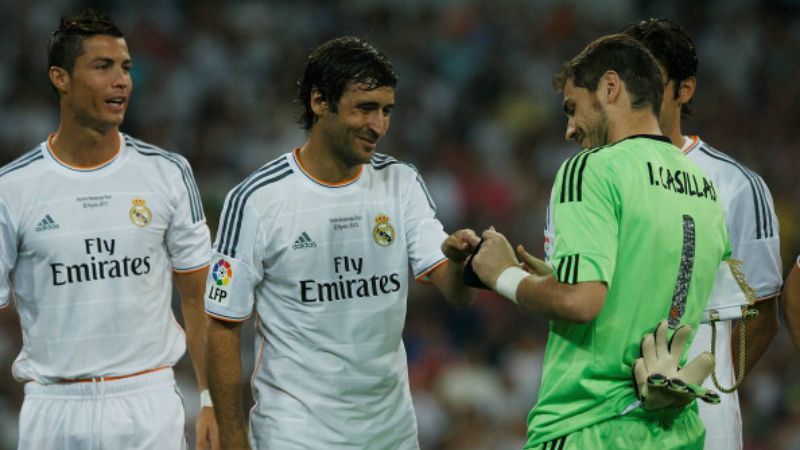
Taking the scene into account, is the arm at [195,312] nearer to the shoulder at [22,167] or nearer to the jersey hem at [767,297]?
the shoulder at [22,167]

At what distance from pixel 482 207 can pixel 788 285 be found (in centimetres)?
550

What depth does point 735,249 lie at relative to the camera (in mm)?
5191

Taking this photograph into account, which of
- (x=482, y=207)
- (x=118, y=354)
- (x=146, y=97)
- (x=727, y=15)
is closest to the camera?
(x=118, y=354)

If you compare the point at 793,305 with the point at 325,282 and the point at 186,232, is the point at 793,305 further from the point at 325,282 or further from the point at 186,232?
the point at 186,232

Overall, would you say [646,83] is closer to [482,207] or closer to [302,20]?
[482,207]

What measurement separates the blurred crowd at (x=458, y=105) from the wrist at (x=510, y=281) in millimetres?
5134

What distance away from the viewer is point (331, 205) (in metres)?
4.77

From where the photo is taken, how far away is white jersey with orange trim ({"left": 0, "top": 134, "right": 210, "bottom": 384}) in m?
5.05

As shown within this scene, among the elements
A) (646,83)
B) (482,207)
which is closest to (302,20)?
(482,207)

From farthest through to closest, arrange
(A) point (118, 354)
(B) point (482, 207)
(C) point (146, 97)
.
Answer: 1. (C) point (146, 97)
2. (B) point (482, 207)
3. (A) point (118, 354)

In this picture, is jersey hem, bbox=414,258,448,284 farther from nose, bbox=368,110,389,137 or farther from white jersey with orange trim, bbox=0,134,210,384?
white jersey with orange trim, bbox=0,134,210,384

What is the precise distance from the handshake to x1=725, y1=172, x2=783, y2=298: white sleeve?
1.38m

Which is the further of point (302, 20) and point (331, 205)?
point (302, 20)

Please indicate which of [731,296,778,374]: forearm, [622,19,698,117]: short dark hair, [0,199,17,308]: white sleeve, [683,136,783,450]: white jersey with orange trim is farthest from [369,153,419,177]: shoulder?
[731,296,778,374]: forearm
